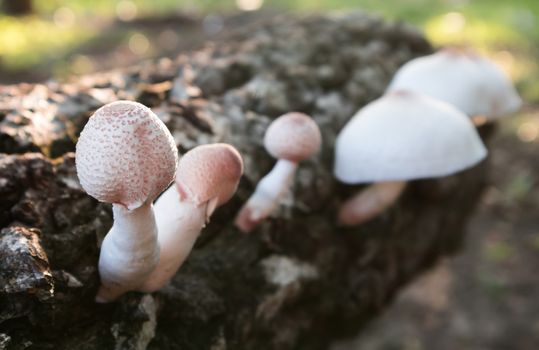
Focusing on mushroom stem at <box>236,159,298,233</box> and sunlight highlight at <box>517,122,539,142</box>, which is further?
sunlight highlight at <box>517,122,539,142</box>

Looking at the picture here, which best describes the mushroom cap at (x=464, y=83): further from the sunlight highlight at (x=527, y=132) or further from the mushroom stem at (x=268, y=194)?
the sunlight highlight at (x=527, y=132)

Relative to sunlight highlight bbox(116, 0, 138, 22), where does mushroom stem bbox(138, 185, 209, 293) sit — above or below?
above

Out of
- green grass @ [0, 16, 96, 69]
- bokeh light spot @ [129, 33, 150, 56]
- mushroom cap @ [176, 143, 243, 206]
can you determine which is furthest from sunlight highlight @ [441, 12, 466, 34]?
mushroom cap @ [176, 143, 243, 206]

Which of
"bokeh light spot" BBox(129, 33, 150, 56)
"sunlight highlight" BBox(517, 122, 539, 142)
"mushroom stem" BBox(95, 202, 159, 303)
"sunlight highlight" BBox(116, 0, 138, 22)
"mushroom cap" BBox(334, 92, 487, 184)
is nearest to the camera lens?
"mushroom stem" BBox(95, 202, 159, 303)

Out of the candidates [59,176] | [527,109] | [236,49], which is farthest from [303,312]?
[527,109]

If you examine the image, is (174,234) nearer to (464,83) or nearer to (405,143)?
(405,143)

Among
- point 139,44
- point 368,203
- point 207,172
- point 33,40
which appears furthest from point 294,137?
point 33,40

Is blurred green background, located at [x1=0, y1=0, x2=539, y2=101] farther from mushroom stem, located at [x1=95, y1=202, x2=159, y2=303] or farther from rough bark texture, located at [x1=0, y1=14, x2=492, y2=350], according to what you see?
mushroom stem, located at [x1=95, y1=202, x2=159, y2=303]
